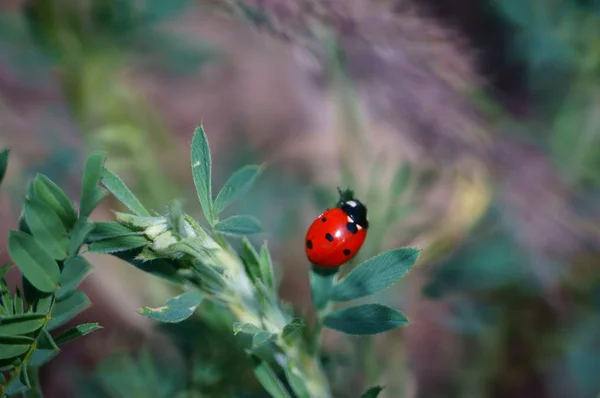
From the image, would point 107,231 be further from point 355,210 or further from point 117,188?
point 355,210

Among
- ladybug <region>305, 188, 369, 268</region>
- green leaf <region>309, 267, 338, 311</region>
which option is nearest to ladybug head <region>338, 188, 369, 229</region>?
ladybug <region>305, 188, 369, 268</region>

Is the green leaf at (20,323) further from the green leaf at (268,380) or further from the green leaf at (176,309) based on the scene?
the green leaf at (268,380)

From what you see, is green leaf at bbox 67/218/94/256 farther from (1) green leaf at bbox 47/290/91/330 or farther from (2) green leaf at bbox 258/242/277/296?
(2) green leaf at bbox 258/242/277/296

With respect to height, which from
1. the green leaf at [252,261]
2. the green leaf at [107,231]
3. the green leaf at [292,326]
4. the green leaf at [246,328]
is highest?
the green leaf at [252,261]

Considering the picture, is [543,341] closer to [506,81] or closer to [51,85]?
[506,81]

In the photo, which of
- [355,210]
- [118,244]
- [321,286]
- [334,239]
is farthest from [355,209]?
[118,244]

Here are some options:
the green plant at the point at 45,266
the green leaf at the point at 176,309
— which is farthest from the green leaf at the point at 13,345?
the green leaf at the point at 176,309
